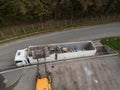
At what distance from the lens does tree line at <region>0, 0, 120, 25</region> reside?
1105 inches

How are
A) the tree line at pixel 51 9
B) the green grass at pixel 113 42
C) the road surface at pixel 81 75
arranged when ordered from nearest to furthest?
the road surface at pixel 81 75 → the green grass at pixel 113 42 → the tree line at pixel 51 9

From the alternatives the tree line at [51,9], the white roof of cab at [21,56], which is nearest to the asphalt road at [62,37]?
the white roof of cab at [21,56]

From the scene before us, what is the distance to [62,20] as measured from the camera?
3225 centimetres

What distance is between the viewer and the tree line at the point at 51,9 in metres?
28.1

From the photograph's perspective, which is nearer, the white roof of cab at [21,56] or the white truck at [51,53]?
the white truck at [51,53]

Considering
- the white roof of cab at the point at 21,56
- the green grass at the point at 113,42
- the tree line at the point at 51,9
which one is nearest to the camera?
the white roof of cab at the point at 21,56

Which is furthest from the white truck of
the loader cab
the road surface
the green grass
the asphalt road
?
the green grass

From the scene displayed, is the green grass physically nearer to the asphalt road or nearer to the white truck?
the asphalt road

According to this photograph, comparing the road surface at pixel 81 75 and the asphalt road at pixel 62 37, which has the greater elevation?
the asphalt road at pixel 62 37

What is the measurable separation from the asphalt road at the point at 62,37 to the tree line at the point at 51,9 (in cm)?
284

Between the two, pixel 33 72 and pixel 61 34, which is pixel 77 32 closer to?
pixel 61 34

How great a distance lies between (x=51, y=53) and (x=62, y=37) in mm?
6499

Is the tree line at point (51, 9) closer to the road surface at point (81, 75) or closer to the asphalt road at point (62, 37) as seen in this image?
the asphalt road at point (62, 37)

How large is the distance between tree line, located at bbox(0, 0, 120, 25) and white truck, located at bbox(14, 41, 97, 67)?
742 centimetres
